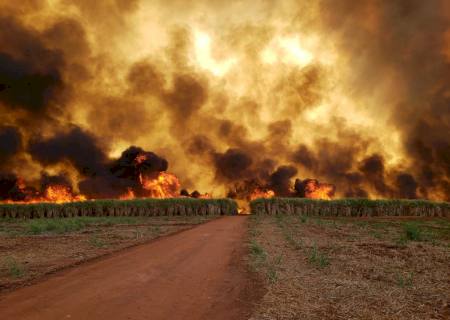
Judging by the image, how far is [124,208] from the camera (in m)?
60.4

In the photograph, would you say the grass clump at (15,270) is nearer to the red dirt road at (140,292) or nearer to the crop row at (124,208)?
the red dirt road at (140,292)

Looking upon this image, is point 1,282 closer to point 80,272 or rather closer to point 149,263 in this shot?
point 80,272

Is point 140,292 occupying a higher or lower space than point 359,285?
higher

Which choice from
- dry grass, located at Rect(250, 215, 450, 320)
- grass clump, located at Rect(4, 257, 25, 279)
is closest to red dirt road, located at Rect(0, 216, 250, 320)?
dry grass, located at Rect(250, 215, 450, 320)

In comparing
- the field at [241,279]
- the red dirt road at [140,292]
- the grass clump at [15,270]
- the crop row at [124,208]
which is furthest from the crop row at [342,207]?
the grass clump at [15,270]

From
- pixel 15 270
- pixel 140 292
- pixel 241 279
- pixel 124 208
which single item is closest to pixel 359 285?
pixel 241 279

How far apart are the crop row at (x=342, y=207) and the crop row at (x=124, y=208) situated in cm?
793

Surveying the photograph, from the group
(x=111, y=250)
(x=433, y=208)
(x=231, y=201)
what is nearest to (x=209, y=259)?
(x=111, y=250)

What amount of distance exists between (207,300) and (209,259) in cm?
606

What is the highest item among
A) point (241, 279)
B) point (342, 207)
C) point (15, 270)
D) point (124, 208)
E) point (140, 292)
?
point (124, 208)

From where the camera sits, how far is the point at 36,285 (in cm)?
1043

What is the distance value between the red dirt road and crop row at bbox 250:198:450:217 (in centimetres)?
4652

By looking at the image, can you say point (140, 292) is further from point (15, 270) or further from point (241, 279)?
point (15, 270)

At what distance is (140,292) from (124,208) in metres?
53.3
